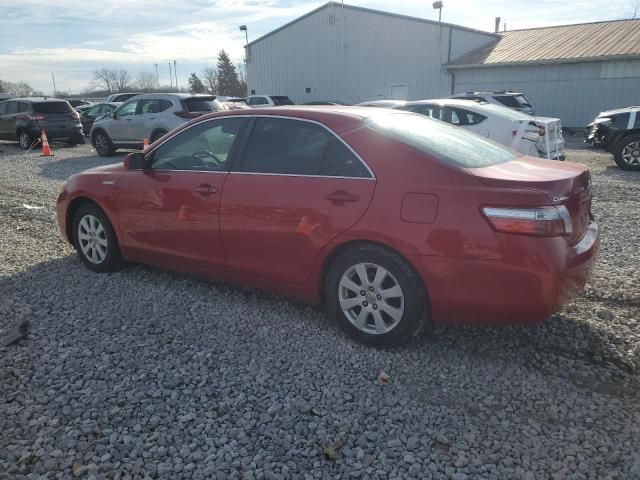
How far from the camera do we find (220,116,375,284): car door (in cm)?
339

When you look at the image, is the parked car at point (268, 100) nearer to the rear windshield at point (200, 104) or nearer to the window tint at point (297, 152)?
the rear windshield at point (200, 104)

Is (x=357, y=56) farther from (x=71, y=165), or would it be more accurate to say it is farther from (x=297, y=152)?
(x=297, y=152)

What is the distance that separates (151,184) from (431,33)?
24952 millimetres

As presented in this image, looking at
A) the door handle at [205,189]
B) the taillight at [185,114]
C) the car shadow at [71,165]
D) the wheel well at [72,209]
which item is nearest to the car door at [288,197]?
the door handle at [205,189]

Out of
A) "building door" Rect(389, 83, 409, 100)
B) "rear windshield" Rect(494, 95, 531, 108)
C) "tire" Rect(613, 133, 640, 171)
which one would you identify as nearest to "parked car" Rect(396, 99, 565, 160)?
"tire" Rect(613, 133, 640, 171)

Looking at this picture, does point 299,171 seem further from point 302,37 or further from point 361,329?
point 302,37

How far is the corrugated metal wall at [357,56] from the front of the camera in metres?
26.2

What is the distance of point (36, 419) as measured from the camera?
279 centimetres

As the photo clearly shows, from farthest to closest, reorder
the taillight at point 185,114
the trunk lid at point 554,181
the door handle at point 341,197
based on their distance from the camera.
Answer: the taillight at point 185,114
the door handle at point 341,197
the trunk lid at point 554,181

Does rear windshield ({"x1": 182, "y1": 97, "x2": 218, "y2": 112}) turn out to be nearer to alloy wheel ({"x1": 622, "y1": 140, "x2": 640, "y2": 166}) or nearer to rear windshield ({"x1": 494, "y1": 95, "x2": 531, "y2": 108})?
alloy wheel ({"x1": 622, "y1": 140, "x2": 640, "y2": 166})

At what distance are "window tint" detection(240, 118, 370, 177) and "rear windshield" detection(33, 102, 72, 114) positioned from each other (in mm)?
16422

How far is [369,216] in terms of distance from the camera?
3248 millimetres

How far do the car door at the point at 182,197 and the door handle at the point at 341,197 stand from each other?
1022mm

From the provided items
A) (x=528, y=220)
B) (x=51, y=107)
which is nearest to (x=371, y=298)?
(x=528, y=220)
